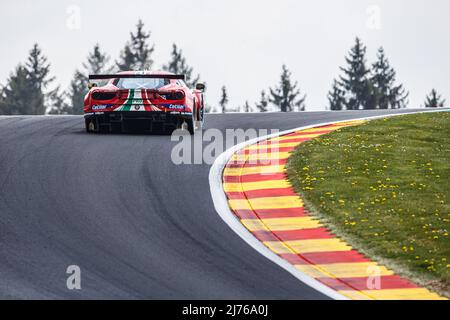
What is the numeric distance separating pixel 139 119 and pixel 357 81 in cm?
7545

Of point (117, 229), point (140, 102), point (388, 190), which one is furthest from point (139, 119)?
point (117, 229)

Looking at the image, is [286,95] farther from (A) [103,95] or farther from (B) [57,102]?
(A) [103,95]

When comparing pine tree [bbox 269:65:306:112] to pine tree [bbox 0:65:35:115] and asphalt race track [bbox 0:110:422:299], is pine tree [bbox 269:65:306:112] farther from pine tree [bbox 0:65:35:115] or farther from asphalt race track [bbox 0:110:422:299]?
asphalt race track [bbox 0:110:422:299]

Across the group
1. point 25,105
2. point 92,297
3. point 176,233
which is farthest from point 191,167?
point 25,105

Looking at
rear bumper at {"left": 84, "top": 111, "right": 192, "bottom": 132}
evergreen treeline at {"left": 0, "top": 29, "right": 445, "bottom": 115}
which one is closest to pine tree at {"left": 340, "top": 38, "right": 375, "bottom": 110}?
evergreen treeline at {"left": 0, "top": 29, "right": 445, "bottom": 115}

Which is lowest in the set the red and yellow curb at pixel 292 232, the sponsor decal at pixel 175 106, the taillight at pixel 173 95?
the red and yellow curb at pixel 292 232

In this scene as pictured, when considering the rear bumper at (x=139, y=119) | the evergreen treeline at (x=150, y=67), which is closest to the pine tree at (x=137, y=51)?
the evergreen treeline at (x=150, y=67)

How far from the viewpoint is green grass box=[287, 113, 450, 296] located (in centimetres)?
1084

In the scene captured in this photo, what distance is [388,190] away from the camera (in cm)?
1343

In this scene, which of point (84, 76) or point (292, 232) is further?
point (84, 76)

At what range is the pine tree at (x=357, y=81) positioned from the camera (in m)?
87.6

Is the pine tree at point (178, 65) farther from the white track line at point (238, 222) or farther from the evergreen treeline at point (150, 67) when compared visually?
the white track line at point (238, 222)

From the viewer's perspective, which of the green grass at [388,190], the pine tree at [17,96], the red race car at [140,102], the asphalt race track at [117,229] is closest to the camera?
the asphalt race track at [117,229]

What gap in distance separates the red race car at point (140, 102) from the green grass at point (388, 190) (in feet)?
8.26
